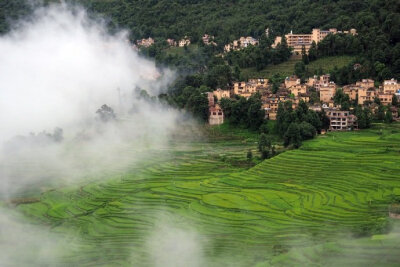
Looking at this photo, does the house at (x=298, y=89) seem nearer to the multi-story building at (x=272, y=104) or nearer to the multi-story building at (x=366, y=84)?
the multi-story building at (x=272, y=104)

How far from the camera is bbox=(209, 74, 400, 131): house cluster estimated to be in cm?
2448

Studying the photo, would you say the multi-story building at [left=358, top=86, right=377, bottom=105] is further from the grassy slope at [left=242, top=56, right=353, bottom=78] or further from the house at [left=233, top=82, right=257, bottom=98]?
the house at [left=233, top=82, right=257, bottom=98]

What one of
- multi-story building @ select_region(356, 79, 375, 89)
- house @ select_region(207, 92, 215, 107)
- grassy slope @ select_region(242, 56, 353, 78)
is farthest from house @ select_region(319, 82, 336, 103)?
house @ select_region(207, 92, 215, 107)

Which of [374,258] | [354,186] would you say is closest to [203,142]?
[354,186]

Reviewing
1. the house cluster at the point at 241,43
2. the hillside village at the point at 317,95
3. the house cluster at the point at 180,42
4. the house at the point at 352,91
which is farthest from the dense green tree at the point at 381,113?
the house cluster at the point at 180,42

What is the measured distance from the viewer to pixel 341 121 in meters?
24.3

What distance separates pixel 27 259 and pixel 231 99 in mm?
15062

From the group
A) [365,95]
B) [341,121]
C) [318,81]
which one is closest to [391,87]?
[365,95]

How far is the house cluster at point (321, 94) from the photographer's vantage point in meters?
24.5

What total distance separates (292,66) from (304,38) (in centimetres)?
356

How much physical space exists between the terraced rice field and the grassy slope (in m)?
9.13

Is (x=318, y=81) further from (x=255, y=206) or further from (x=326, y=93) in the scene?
(x=255, y=206)

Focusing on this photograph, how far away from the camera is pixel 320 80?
2947 centimetres

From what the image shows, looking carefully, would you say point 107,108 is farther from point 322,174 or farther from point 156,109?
point 322,174
